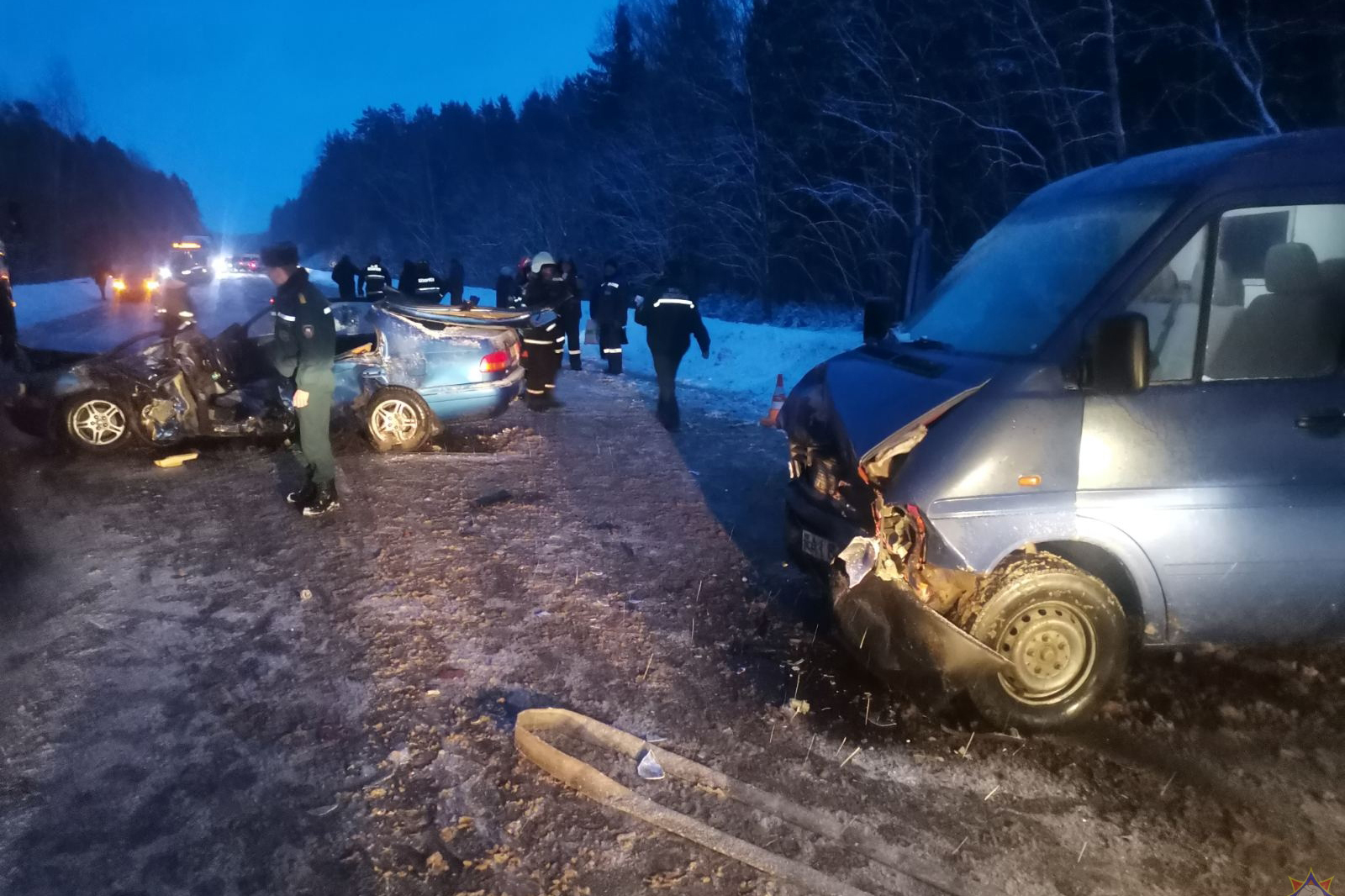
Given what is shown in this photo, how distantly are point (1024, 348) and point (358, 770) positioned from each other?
3270mm

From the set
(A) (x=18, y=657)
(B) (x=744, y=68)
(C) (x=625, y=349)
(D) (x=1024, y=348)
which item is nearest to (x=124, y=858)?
(A) (x=18, y=657)

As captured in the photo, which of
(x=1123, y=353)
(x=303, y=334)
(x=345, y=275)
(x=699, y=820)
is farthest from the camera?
(x=345, y=275)

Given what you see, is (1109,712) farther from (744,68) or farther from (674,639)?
(744,68)

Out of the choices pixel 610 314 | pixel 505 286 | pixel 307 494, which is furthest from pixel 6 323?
pixel 307 494

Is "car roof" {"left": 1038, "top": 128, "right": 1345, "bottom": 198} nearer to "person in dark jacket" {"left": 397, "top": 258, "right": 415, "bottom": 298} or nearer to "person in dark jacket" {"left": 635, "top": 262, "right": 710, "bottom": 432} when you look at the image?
"person in dark jacket" {"left": 635, "top": 262, "right": 710, "bottom": 432}

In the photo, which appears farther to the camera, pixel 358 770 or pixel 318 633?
pixel 318 633

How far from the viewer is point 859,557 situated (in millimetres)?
3732

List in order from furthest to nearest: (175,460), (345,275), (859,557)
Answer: (345,275) < (175,460) < (859,557)

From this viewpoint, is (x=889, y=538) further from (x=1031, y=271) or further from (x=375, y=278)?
(x=375, y=278)

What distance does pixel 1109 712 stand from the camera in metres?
3.79

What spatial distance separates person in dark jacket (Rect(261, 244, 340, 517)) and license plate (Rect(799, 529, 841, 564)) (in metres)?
3.57

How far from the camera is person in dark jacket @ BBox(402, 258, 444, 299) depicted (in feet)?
46.8

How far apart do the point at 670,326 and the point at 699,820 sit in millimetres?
6892

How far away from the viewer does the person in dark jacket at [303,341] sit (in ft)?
18.8
